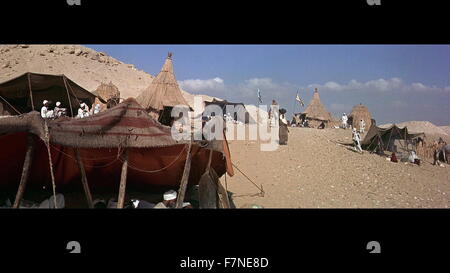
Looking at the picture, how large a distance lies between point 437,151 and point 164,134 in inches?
711

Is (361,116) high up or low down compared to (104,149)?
up

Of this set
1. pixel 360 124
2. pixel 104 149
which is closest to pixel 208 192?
pixel 104 149

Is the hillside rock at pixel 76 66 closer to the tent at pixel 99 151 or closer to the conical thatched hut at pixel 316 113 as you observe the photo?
the conical thatched hut at pixel 316 113

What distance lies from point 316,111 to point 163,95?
18.2m

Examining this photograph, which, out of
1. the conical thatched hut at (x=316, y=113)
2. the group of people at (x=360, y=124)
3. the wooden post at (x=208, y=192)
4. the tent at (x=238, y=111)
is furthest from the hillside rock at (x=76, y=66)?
the wooden post at (x=208, y=192)

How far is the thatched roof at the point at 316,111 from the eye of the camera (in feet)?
102

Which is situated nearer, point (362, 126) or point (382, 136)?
point (382, 136)

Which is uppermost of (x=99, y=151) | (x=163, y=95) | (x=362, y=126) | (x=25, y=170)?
(x=163, y=95)

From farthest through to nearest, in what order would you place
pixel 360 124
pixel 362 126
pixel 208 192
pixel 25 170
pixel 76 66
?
pixel 76 66, pixel 360 124, pixel 362 126, pixel 208 192, pixel 25 170

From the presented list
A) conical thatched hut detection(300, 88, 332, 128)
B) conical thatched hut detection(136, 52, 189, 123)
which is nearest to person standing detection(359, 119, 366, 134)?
conical thatched hut detection(300, 88, 332, 128)

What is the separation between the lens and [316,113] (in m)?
31.1

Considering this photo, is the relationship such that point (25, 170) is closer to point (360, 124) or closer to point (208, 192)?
point (208, 192)

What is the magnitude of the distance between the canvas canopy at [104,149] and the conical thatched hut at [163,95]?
37.4ft

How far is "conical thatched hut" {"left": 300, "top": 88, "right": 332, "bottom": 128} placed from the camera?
31.0 m
